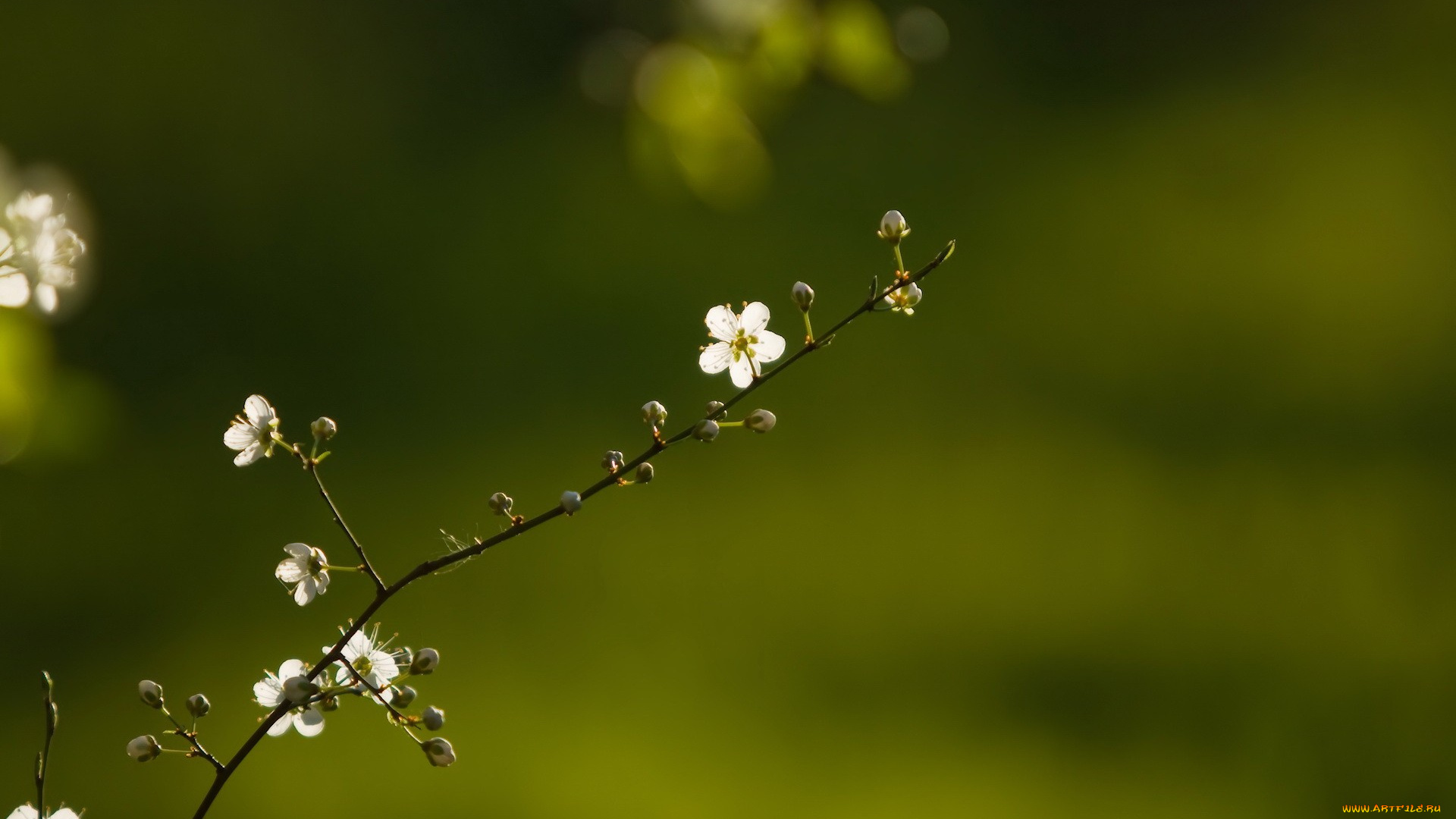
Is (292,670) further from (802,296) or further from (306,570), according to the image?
(802,296)

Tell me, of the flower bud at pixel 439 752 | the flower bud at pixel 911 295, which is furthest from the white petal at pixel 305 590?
the flower bud at pixel 911 295

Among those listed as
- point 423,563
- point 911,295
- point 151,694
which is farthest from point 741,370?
point 151,694

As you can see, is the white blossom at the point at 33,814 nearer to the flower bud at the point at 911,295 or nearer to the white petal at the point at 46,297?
the white petal at the point at 46,297

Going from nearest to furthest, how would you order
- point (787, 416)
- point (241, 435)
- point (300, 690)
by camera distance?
point (300, 690) → point (241, 435) → point (787, 416)

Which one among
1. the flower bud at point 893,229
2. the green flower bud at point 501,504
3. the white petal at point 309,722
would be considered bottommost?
the white petal at point 309,722

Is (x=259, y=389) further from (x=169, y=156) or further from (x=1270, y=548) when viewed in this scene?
(x=1270, y=548)

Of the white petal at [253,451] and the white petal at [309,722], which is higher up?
the white petal at [253,451]

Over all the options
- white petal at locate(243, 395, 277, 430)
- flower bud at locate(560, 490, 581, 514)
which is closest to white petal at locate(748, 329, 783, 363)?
flower bud at locate(560, 490, 581, 514)
